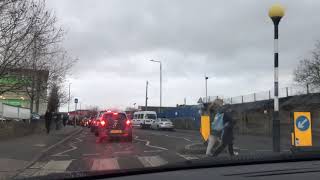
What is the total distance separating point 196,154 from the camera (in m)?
18.5

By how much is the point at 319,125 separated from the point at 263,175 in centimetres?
3414

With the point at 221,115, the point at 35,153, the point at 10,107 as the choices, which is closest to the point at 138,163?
the point at 221,115

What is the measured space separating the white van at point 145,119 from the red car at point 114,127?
28.7 m

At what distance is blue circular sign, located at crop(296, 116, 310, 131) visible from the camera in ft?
59.1

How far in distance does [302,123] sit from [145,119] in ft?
132

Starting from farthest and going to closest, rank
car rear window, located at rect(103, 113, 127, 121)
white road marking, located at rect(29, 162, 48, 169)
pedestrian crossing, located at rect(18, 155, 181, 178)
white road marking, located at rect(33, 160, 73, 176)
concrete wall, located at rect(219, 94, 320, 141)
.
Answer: concrete wall, located at rect(219, 94, 320, 141) < car rear window, located at rect(103, 113, 127, 121) < white road marking, located at rect(29, 162, 48, 169) < pedestrian crossing, located at rect(18, 155, 181, 178) < white road marking, located at rect(33, 160, 73, 176)

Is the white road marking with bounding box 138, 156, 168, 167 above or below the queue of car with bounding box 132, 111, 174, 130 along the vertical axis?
below

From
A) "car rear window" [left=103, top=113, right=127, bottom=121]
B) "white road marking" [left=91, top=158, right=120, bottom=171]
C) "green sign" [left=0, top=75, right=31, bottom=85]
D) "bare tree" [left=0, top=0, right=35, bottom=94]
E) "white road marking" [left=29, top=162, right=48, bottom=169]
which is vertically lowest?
"white road marking" [left=29, top=162, right=48, bottom=169]

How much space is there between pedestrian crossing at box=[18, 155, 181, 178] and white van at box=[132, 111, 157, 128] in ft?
130

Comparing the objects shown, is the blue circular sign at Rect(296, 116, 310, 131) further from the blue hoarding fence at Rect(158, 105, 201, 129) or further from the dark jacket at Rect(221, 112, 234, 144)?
the blue hoarding fence at Rect(158, 105, 201, 129)

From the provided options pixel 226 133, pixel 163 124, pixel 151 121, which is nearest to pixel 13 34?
pixel 226 133

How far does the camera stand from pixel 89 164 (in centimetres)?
1545

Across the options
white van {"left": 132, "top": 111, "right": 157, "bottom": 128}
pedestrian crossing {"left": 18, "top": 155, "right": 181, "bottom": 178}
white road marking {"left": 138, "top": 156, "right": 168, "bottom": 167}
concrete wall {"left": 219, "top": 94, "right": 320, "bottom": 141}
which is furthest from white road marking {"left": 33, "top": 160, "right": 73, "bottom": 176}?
white van {"left": 132, "top": 111, "right": 157, "bottom": 128}

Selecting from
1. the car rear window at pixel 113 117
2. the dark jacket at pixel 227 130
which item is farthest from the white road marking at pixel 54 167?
the car rear window at pixel 113 117
